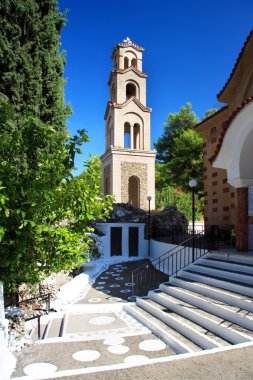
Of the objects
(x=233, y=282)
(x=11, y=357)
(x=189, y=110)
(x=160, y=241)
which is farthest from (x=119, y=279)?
(x=189, y=110)

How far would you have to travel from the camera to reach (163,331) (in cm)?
684

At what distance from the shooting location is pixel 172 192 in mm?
35062

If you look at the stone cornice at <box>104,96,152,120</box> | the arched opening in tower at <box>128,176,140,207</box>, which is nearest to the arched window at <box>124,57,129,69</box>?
the stone cornice at <box>104,96,152,120</box>

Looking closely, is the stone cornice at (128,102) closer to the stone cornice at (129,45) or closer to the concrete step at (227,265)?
the stone cornice at (129,45)

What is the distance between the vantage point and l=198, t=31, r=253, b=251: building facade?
9.90m

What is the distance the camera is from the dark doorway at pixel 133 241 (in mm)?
18500

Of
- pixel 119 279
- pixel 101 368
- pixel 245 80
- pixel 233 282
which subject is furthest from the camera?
pixel 119 279

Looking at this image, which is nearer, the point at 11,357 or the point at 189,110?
the point at 11,357

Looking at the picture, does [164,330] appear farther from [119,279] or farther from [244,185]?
[119,279]

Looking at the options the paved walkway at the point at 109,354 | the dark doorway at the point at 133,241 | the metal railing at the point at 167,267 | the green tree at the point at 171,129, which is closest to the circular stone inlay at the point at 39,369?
the paved walkway at the point at 109,354

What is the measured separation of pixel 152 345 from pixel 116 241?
38.8 feet

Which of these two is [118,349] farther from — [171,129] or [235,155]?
[171,129]

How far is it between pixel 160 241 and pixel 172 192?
18219 millimetres

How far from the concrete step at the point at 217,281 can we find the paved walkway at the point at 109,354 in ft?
7.33
